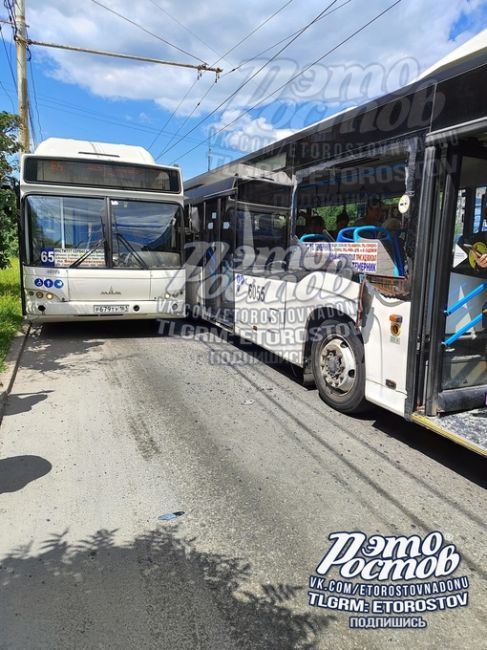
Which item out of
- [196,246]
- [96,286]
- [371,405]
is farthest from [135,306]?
[371,405]

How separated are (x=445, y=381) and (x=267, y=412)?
193 cm

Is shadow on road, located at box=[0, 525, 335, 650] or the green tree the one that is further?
the green tree

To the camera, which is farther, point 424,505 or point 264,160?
point 264,160

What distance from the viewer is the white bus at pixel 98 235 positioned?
789 cm

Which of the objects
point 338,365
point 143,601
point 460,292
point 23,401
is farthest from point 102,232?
point 143,601

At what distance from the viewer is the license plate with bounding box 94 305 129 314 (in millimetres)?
8258

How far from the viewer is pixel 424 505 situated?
10.9 feet

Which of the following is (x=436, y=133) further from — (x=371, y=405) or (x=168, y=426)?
(x=168, y=426)

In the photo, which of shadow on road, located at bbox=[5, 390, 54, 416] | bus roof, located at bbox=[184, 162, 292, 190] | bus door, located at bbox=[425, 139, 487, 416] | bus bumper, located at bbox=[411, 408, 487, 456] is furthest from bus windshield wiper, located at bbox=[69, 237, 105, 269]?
bus bumper, located at bbox=[411, 408, 487, 456]

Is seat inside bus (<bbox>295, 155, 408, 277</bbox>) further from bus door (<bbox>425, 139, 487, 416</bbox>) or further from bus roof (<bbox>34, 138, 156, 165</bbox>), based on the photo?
Result: bus roof (<bbox>34, 138, 156, 165</bbox>)

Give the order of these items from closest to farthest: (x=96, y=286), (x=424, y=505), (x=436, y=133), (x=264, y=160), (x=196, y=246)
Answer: (x=424, y=505)
(x=436, y=133)
(x=264, y=160)
(x=96, y=286)
(x=196, y=246)

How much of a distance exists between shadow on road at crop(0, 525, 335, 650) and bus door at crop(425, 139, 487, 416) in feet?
7.20

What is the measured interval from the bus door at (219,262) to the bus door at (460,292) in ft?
13.8

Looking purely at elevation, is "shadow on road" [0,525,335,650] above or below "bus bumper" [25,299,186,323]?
below
